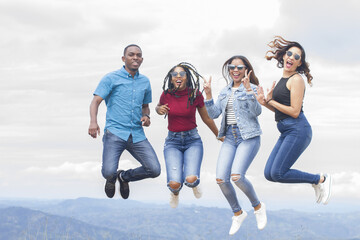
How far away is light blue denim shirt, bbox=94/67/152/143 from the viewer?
44.7 feet

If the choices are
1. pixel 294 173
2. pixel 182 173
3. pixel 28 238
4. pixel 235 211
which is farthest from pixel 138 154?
pixel 28 238

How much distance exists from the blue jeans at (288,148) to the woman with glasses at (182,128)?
2.08 meters

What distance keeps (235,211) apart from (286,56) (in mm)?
4437

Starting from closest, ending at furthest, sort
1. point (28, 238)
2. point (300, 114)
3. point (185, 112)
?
point (300, 114), point (185, 112), point (28, 238)

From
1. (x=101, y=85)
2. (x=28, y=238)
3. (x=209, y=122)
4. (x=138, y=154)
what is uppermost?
(x=101, y=85)

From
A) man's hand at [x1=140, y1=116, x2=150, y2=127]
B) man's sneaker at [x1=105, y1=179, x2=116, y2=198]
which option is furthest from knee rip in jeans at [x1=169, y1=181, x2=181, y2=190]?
man's sneaker at [x1=105, y1=179, x2=116, y2=198]

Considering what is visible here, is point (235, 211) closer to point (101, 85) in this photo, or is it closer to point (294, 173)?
point (294, 173)

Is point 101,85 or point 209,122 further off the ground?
point 101,85

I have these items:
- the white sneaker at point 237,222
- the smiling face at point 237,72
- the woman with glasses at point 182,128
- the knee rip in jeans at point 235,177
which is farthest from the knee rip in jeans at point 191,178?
the smiling face at point 237,72

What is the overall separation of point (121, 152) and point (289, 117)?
15.7 feet

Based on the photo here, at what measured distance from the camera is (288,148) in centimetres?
1259

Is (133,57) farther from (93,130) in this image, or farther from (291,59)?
(291,59)

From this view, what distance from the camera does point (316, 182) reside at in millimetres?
13492

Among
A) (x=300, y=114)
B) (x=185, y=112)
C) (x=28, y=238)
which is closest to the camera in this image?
(x=300, y=114)
